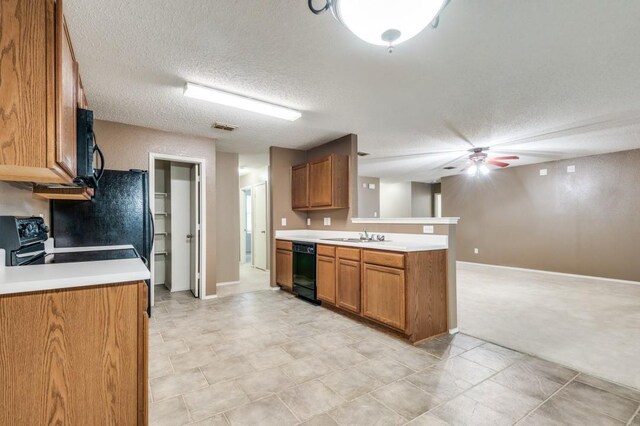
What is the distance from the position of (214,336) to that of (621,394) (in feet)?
10.5

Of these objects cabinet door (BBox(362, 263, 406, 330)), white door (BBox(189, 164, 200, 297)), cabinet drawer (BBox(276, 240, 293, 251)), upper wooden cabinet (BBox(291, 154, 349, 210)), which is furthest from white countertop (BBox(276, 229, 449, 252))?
white door (BBox(189, 164, 200, 297))

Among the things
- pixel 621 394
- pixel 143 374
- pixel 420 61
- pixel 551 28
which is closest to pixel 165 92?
pixel 420 61

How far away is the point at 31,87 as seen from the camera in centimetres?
121

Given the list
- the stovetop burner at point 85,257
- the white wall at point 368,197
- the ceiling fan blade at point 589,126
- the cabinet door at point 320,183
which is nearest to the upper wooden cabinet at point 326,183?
the cabinet door at point 320,183

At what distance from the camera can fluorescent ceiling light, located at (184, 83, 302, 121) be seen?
282 cm

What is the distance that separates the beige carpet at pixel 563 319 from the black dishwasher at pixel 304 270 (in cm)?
187

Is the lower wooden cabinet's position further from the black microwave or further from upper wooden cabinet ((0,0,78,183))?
the black microwave

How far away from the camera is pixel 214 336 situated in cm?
300

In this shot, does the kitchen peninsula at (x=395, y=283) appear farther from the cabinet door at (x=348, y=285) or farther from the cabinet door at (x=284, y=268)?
the cabinet door at (x=284, y=268)

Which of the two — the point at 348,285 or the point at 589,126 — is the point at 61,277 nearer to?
the point at 348,285

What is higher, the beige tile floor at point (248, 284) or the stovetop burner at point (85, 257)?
the stovetop burner at point (85, 257)

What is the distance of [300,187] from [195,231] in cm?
174

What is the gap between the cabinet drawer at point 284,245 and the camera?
15.1 feet

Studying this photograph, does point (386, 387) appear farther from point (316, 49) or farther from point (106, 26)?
point (106, 26)
